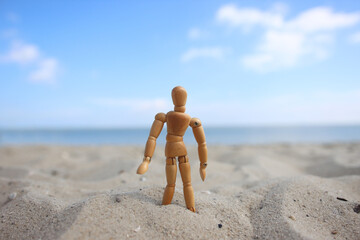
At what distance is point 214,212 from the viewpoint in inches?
101

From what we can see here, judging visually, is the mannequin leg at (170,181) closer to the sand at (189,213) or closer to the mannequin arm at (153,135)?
the sand at (189,213)

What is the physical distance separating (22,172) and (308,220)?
18.5 ft

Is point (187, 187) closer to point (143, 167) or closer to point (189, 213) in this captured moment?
point (189, 213)

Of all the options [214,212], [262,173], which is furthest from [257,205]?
[262,173]

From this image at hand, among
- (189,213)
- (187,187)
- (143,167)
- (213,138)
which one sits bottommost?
(213,138)

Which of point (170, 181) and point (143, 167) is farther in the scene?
point (170, 181)

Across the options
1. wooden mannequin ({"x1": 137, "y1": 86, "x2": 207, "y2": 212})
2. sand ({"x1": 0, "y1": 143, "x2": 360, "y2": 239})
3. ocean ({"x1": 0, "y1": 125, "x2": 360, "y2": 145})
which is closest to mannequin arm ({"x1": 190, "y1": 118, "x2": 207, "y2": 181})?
wooden mannequin ({"x1": 137, "y1": 86, "x2": 207, "y2": 212})

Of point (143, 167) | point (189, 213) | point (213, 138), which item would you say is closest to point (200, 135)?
point (143, 167)

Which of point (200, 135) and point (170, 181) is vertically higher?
point (200, 135)

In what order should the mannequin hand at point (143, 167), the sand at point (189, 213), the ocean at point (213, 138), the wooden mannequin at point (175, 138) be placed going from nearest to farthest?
the sand at point (189, 213)
the mannequin hand at point (143, 167)
the wooden mannequin at point (175, 138)
the ocean at point (213, 138)

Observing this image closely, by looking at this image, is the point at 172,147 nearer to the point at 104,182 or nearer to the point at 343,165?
the point at 104,182

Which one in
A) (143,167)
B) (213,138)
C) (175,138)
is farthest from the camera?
(213,138)

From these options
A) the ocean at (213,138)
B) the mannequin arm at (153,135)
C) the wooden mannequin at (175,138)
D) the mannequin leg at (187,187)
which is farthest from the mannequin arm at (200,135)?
the ocean at (213,138)

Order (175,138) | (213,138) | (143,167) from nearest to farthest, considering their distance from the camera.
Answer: (143,167) → (175,138) → (213,138)
